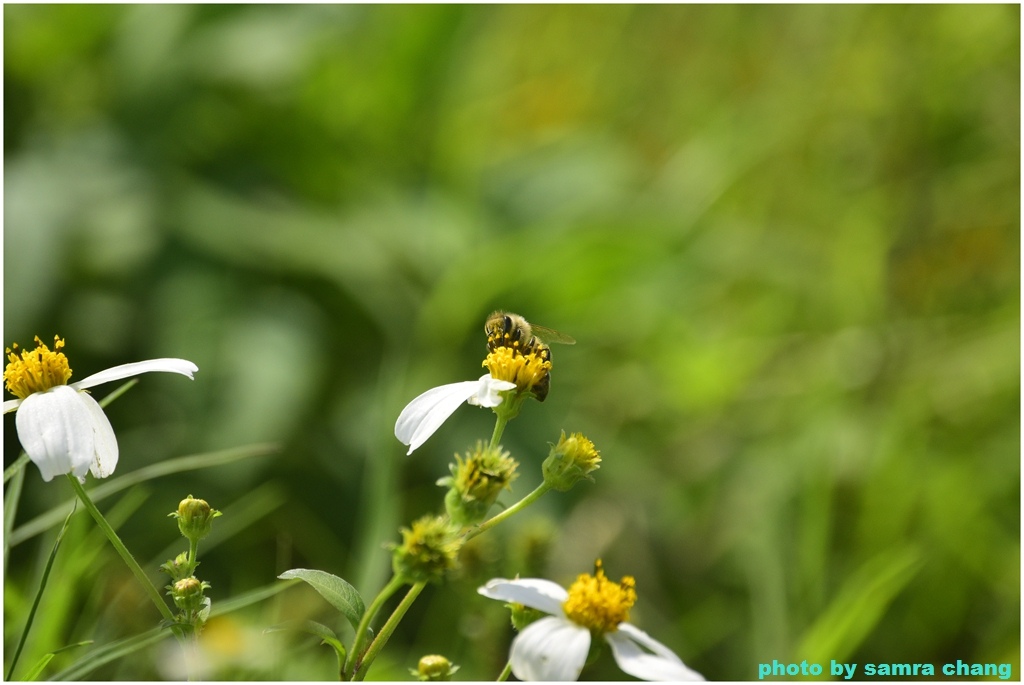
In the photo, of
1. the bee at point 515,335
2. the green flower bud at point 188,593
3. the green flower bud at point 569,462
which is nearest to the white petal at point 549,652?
the green flower bud at point 569,462

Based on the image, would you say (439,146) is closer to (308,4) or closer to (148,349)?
(308,4)

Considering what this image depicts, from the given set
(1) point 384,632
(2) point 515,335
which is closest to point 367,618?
(1) point 384,632

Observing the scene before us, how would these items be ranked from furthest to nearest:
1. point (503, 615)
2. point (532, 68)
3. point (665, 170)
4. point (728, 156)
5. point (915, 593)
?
point (532, 68) → point (665, 170) → point (728, 156) → point (915, 593) → point (503, 615)

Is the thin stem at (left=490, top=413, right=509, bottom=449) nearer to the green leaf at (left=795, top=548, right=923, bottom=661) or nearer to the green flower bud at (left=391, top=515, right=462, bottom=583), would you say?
the green flower bud at (left=391, top=515, right=462, bottom=583)

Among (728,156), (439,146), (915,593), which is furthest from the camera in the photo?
(728,156)

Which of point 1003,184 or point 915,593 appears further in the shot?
point 1003,184

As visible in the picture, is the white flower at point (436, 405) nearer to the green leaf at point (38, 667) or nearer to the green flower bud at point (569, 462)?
the green flower bud at point (569, 462)

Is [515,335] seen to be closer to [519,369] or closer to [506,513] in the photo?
[519,369]

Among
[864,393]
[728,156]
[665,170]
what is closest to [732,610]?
[864,393]
